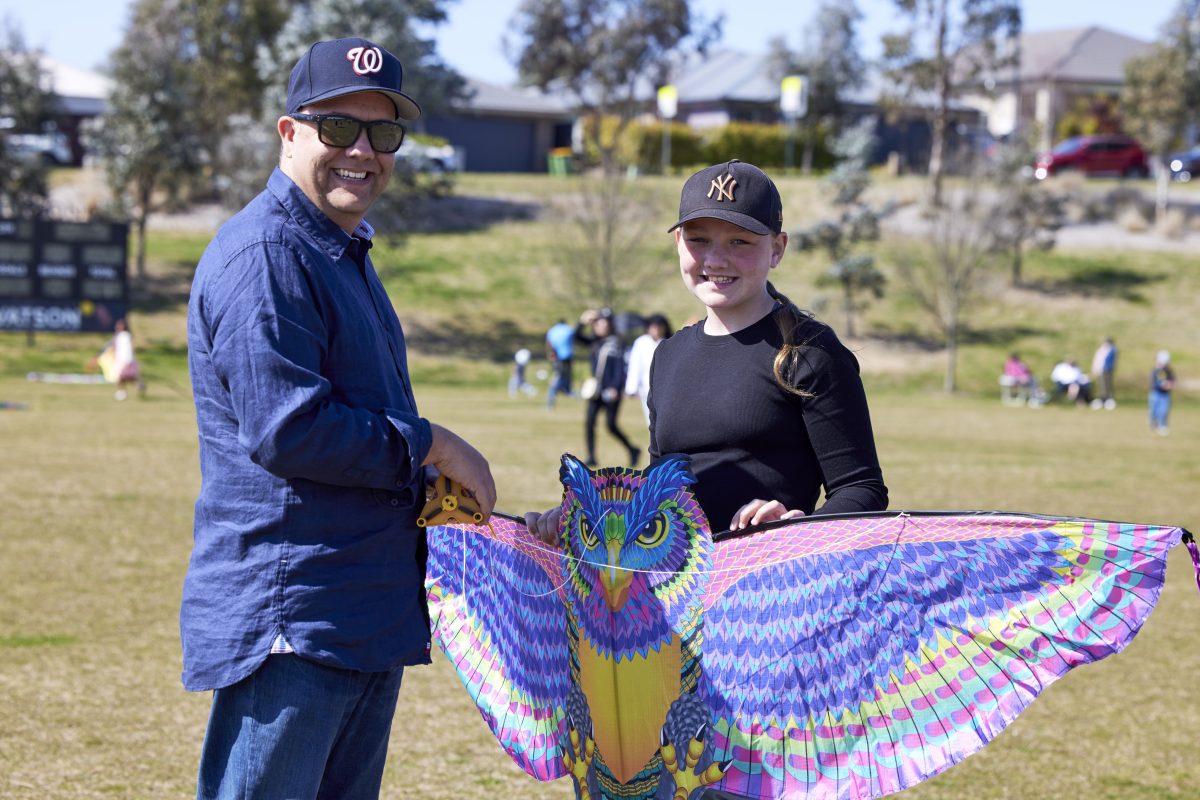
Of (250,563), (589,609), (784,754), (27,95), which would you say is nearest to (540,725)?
(589,609)

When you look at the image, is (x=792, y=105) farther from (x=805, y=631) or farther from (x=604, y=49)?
(x=805, y=631)

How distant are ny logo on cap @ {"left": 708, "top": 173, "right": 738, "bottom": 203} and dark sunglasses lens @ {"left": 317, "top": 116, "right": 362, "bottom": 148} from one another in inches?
38.0

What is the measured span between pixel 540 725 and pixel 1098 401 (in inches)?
1282

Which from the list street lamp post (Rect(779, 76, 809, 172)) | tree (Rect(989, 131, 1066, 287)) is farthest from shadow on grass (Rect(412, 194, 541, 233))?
tree (Rect(989, 131, 1066, 287))

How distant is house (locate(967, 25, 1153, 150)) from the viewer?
73438 mm

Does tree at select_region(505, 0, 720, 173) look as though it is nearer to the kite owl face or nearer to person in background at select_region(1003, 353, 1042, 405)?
person in background at select_region(1003, 353, 1042, 405)

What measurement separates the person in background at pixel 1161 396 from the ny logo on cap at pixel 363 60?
23729 millimetres

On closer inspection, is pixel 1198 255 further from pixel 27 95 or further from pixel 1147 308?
pixel 27 95

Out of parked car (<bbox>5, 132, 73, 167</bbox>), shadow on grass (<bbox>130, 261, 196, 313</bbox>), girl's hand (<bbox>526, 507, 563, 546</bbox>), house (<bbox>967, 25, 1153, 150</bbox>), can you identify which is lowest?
shadow on grass (<bbox>130, 261, 196, 313</bbox>)

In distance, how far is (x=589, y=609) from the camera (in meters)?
3.41

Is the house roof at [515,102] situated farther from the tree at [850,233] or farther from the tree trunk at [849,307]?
the tree trunk at [849,307]

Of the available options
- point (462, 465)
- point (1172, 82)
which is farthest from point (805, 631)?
point (1172, 82)

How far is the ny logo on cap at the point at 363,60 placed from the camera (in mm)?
2857

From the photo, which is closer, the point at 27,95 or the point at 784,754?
the point at 784,754
